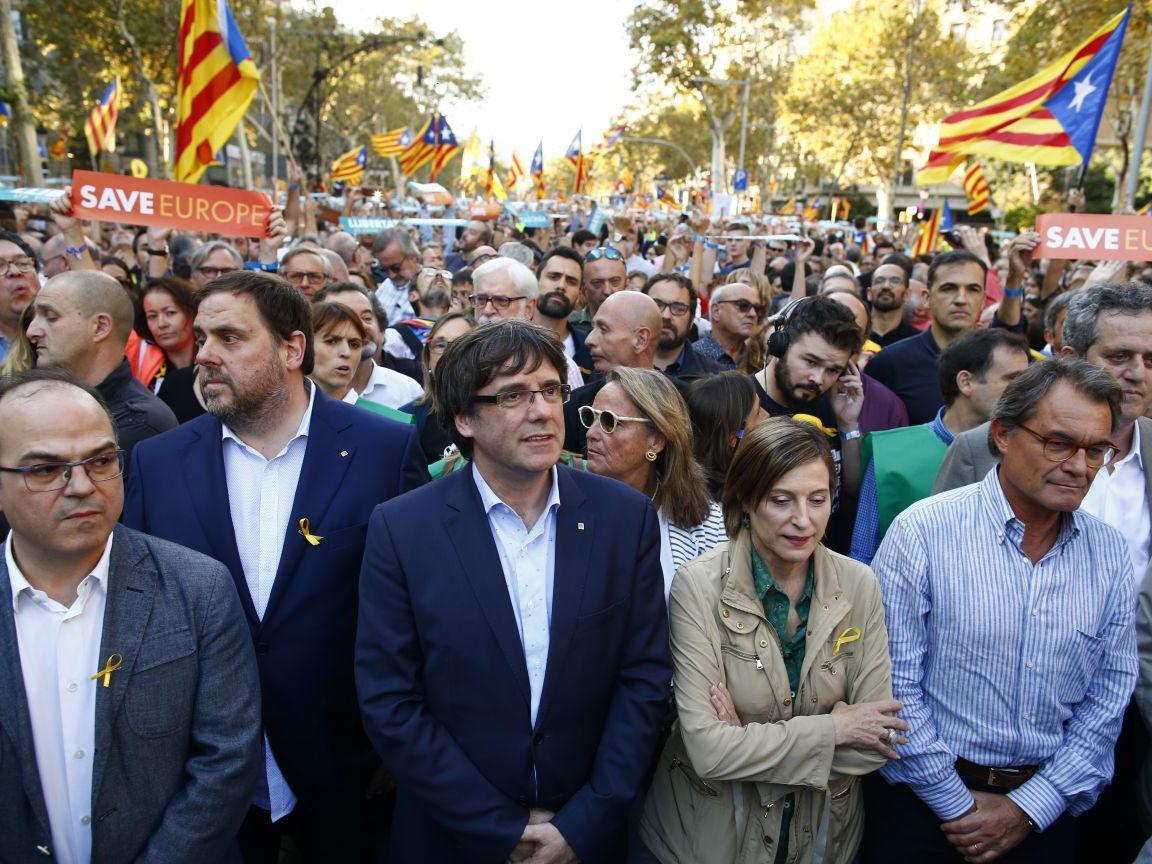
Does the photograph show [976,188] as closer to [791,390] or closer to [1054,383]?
[791,390]

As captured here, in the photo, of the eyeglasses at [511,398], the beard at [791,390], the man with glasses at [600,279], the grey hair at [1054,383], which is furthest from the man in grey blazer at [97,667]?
the man with glasses at [600,279]

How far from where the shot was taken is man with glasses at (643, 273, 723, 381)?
223 inches

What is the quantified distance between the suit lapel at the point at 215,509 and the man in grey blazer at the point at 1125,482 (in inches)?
102

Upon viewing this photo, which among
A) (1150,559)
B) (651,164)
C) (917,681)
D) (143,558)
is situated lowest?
(917,681)

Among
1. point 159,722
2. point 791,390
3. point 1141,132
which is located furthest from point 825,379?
point 1141,132

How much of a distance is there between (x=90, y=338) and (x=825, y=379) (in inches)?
134

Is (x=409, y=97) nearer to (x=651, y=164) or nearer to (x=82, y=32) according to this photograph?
(x=651, y=164)

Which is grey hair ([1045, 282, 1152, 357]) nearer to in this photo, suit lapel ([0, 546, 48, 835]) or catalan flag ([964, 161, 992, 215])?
suit lapel ([0, 546, 48, 835])

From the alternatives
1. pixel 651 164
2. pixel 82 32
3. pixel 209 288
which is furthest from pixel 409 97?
pixel 209 288

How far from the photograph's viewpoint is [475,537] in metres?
2.49

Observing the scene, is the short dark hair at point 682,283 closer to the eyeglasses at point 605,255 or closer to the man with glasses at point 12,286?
the eyeglasses at point 605,255

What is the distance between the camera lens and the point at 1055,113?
7719 mm

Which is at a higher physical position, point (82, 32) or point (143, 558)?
point (82, 32)

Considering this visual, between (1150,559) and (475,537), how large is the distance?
2321 millimetres
